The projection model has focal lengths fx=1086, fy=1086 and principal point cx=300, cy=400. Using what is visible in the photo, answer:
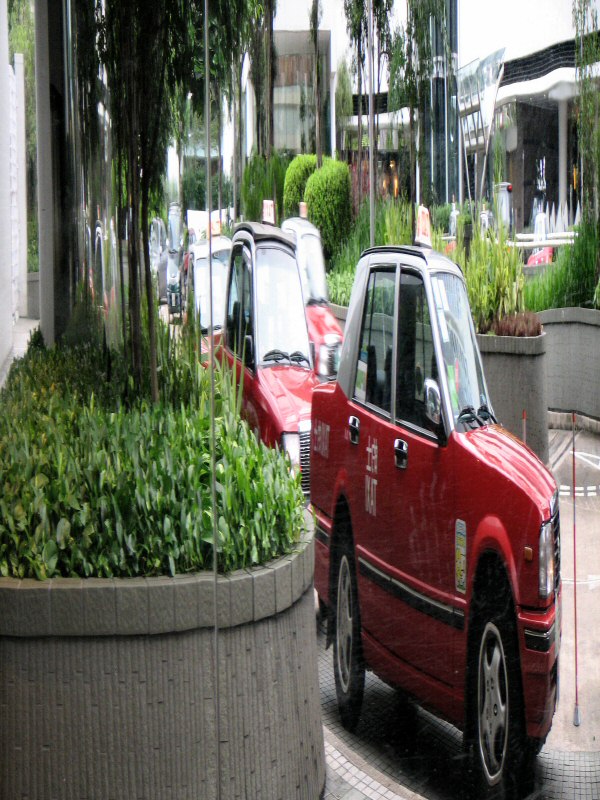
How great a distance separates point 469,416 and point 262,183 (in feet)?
2.39

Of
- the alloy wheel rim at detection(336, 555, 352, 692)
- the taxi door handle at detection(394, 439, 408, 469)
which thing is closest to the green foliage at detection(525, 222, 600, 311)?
the taxi door handle at detection(394, 439, 408, 469)

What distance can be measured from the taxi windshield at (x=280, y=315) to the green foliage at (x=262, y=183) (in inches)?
5.4

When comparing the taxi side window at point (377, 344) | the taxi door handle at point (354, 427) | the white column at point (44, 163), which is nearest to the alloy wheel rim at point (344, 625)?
the taxi door handle at point (354, 427)

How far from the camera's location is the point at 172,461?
2.68m

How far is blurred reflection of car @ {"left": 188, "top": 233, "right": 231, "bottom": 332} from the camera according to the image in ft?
8.23

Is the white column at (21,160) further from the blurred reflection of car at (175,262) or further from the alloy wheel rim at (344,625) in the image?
the alloy wheel rim at (344,625)

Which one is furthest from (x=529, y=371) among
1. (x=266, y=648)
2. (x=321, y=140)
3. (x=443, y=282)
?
(x=266, y=648)

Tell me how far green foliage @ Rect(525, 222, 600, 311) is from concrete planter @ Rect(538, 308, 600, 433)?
0.08 feet

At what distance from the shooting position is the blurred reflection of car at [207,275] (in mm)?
2510

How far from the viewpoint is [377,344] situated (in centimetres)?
232

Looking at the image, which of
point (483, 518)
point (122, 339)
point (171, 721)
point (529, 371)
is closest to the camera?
point (483, 518)

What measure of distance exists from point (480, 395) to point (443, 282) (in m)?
0.25

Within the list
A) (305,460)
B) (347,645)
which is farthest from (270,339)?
(347,645)

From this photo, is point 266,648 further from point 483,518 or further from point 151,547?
point 483,518
